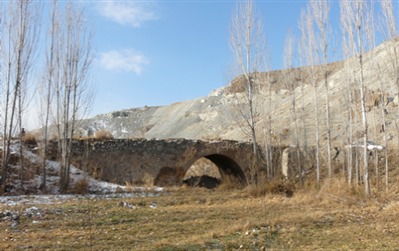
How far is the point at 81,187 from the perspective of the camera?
13789mm

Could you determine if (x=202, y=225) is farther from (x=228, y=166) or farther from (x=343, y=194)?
(x=228, y=166)

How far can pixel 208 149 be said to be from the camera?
1817cm

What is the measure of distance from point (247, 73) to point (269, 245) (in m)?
9.23

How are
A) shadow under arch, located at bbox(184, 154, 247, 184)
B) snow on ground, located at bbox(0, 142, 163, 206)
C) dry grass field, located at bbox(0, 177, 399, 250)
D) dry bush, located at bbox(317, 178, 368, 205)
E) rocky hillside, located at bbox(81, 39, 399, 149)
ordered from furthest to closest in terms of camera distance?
1. shadow under arch, located at bbox(184, 154, 247, 184)
2. rocky hillside, located at bbox(81, 39, 399, 149)
3. snow on ground, located at bbox(0, 142, 163, 206)
4. dry bush, located at bbox(317, 178, 368, 205)
5. dry grass field, located at bbox(0, 177, 399, 250)

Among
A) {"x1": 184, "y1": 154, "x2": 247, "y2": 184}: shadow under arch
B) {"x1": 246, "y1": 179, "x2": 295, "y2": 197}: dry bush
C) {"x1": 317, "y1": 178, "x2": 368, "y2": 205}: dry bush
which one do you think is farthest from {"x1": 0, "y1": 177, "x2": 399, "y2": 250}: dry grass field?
{"x1": 184, "y1": 154, "x2": 247, "y2": 184}: shadow under arch

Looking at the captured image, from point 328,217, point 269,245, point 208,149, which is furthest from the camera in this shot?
point 208,149

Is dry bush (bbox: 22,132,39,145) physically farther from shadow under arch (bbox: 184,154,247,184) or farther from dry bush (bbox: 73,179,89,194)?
shadow under arch (bbox: 184,154,247,184)

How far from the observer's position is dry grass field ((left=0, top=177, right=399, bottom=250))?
5.55 m

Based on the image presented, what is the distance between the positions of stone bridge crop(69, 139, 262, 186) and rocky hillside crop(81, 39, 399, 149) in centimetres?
250

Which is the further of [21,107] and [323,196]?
[21,107]

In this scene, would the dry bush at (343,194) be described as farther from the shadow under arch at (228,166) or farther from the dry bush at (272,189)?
the shadow under arch at (228,166)

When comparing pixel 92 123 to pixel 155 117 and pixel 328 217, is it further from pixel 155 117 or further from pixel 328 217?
pixel 328 217

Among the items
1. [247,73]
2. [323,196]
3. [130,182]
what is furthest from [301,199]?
[130,182]

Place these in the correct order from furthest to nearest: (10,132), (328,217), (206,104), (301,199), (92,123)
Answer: (92,123) → (206,104) → (10,132) → (301,199) → (328,217)
